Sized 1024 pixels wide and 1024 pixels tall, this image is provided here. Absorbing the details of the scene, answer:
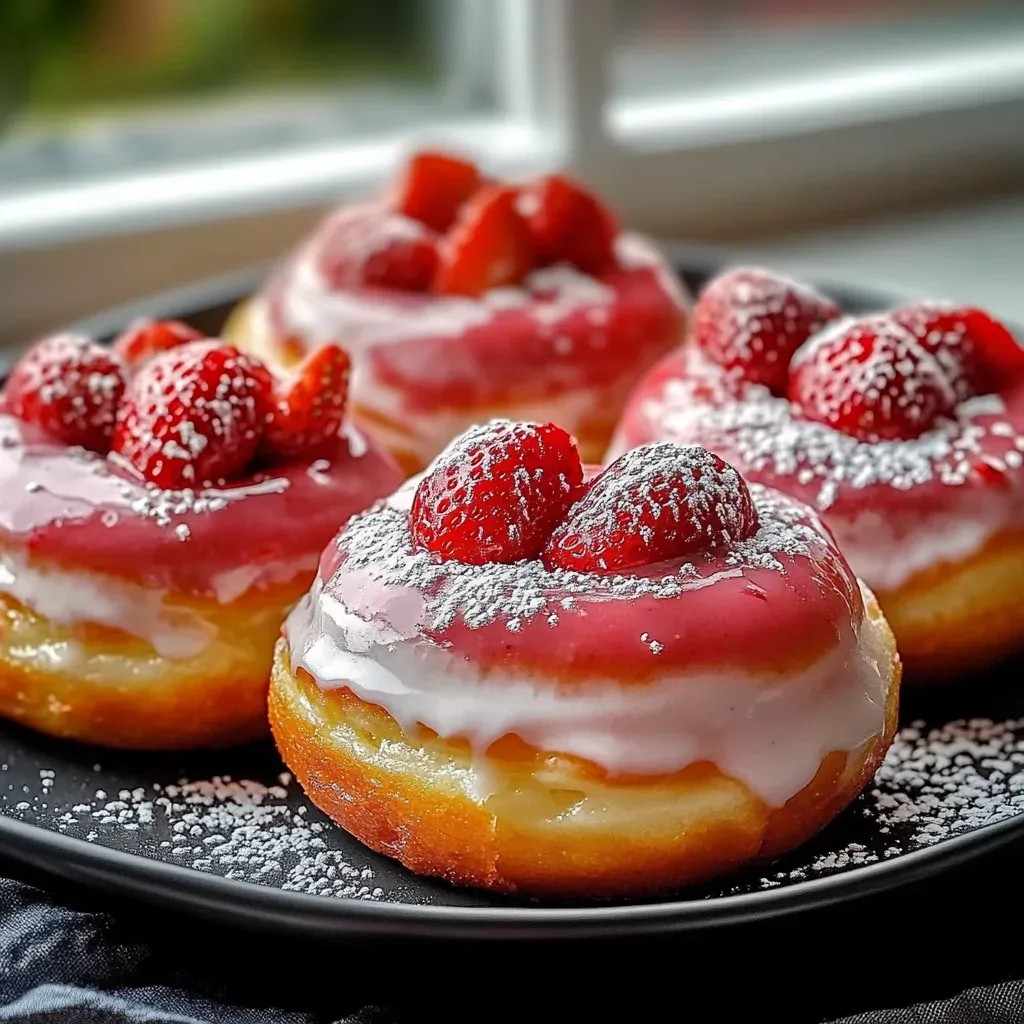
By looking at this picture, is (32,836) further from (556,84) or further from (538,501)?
(556,84)

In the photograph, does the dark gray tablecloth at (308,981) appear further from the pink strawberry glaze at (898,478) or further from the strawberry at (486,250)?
the strawberry at (486,250)

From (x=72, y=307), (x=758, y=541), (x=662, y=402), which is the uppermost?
(x=758, y=541)

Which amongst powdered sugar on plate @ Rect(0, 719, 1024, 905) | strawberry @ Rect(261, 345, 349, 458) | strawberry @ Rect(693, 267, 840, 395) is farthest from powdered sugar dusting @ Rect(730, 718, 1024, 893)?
strawberry @ Rect(261, 345, 349, 458)

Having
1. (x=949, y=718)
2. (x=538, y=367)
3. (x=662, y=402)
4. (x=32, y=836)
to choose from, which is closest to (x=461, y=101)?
(x=538, y=367)

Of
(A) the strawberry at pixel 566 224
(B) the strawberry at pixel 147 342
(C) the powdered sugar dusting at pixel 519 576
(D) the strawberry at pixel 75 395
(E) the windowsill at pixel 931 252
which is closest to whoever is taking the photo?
(C) the powdered sugar dusting at pixel 519 576

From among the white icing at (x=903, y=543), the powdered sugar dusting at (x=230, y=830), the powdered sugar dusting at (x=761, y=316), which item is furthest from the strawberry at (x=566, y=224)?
the powdered sugar dusting at (x=230, y=830)

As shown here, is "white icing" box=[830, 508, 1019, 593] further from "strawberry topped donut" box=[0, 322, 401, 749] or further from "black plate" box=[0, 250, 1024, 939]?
"strawberry topped donut" box=[0, 322, 401, 749]

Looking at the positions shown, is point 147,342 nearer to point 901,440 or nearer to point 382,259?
point 382,259
